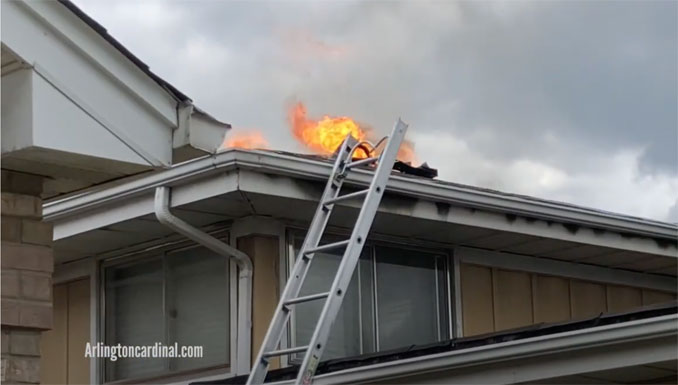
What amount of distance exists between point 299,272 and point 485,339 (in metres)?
1.77

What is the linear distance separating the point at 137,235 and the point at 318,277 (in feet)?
5.12

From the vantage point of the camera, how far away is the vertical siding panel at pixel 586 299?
457 inches

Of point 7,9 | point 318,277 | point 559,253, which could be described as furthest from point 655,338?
point 559,253

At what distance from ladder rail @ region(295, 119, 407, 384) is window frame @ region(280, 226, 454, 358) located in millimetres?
1446

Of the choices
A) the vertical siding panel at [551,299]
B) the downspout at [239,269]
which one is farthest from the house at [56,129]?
the vertical siding panel at [551,299]

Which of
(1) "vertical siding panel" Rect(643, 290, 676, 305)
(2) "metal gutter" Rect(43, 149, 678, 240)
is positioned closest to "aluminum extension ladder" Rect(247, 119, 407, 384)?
(2) "metal gutter" Rect(43, 149, 678, 240)

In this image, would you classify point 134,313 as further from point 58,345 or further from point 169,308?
point 58,345

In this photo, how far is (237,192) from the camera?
9.07 meters

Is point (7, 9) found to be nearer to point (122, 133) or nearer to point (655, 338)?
point (122, 133)

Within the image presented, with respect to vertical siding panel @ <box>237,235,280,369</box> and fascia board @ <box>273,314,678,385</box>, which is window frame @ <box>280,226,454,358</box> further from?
fascia board @ <box>273,314,678,385</box>

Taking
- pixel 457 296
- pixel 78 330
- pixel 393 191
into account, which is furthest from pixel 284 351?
pixel 78 330

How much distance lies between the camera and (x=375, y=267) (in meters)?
10.5

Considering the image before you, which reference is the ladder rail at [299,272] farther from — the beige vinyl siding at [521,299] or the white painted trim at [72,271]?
A: the white painted trim at [72,271]

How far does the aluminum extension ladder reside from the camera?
768 centimetres
